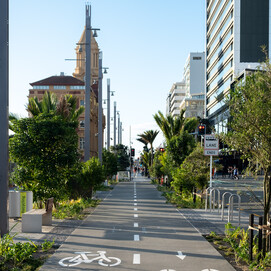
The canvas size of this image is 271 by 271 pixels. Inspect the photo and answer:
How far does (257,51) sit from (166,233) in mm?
54278

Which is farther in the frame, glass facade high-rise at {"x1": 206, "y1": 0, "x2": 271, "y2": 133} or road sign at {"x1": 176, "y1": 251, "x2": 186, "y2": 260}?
glass facade high-rise at {"x1": 206, "y1": 0, "x2": 271, "y2": 133}

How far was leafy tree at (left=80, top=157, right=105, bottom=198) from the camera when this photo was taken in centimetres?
2350

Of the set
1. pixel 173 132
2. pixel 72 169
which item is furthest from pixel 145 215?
pixel 173 132

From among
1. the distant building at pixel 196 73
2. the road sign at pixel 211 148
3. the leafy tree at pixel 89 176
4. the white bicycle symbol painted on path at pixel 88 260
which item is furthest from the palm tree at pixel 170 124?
the distant building at pixel 196 73

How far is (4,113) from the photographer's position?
34.3 ft

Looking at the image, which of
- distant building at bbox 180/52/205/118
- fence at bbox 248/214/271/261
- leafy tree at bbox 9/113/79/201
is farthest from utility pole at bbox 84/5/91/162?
distant building at bbox 180/52/205/118

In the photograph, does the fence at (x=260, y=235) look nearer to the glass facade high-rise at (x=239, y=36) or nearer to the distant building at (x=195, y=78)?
the glass facade high-rise at (x=239, y=36)

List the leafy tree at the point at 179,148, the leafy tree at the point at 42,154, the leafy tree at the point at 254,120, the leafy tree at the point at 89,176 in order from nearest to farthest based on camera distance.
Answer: the leafy tree at the point at 254,120
the leafy tree at the point at 42,154
the leafy tree at the point at 89,176
the leafy tree at the point at 179,148

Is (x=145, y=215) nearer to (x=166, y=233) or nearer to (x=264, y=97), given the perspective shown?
(x=166, y=233)

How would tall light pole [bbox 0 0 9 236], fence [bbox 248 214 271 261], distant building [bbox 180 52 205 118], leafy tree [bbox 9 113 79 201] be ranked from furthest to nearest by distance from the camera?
distant building [bbox 180 52 205 118], leafy tree [bbox 9 113 79 201], tall light pole [bbox 0 0 9 236], fence [bbox 248 214 271 261]

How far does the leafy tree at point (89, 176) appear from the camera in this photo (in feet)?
77.1

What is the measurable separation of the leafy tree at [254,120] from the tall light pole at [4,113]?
4936mm

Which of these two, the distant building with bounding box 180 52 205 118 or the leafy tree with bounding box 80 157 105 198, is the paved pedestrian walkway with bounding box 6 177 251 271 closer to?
the leafy tree with bounding box 80 157 105 198

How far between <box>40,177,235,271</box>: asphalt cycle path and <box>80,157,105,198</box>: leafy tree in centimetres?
742
